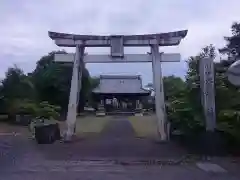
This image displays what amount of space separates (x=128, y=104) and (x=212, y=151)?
4710 centimetres

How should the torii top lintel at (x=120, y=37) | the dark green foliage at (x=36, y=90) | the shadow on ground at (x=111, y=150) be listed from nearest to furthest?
the shadow on ground at (x=111, y=150)
the torii top lintel at (x=120, y=37)
the dark green foliage at (x=36, y=90)

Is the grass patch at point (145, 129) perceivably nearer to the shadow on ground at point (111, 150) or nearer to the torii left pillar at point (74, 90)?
the shadow on ground at point (111, 150)

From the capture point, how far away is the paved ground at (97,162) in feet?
32.1

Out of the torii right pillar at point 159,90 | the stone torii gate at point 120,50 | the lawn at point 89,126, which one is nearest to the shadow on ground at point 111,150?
the torii right pillar at point 159,90

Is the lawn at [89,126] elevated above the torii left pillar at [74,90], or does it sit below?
below

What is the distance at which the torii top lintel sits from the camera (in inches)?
777

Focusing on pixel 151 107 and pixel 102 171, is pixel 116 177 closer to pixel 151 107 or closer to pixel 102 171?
pixel 102 171

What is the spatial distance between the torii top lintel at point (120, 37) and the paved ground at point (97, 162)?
5.02m

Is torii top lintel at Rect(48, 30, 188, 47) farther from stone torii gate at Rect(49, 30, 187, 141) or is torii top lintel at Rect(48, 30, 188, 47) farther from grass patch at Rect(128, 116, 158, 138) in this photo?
grass patch at Rect(128, 116, 158, 138)

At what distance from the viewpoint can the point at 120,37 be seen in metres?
19.7

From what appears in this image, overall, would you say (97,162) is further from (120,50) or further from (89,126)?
(89,126)

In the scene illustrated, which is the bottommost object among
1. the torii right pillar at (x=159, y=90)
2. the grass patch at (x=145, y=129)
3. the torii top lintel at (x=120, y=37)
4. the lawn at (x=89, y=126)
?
the grass patch at (x=145, y=129)

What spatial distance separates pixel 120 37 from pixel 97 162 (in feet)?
29.2

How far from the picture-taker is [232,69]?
20.7 feet
